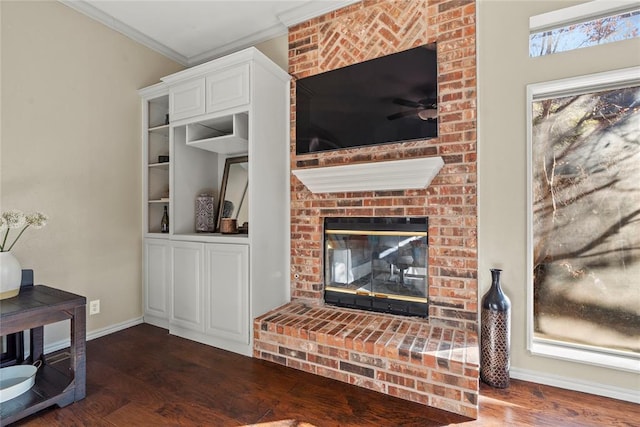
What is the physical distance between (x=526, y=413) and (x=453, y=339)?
46 centimetres

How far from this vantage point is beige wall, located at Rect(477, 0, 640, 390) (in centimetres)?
181

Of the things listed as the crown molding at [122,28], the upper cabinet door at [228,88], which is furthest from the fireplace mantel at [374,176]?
the crown molding at [122,28]

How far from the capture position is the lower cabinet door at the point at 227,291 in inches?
87.0

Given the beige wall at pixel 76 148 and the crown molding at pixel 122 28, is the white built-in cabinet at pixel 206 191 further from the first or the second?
the crown molding at pixel 122 28

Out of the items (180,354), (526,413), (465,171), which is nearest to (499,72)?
(465,171)

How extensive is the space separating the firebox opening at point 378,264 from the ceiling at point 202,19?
1.80 meters

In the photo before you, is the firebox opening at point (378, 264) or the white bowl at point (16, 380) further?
the firebox opening at point (378, 264)

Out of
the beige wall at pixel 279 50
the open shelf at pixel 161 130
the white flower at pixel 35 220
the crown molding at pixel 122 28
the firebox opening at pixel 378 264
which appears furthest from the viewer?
the open shelf at pixel 161 130

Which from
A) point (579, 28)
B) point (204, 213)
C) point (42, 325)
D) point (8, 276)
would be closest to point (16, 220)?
point (8, 276)

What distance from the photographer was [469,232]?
1.96 meters

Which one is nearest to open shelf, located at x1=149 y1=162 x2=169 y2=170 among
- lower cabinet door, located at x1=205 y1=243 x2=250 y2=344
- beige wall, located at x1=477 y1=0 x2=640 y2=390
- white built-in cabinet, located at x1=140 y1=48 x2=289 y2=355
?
white built-in cabinet, located at x1=140 y1=48 x2=289 y2=355

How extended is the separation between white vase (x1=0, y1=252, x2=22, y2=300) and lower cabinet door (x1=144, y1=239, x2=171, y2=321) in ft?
3.34

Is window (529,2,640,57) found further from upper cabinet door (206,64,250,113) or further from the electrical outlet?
the electrical outlet

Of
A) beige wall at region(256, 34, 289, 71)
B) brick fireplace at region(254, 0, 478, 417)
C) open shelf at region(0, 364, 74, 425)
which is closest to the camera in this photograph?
open shelf at region(0, 364, 74, 425)
